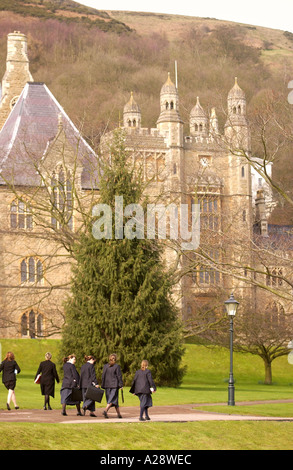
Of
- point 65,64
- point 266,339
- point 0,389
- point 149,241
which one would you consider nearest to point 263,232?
point 266,339

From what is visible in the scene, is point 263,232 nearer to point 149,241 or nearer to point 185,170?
point 185,170

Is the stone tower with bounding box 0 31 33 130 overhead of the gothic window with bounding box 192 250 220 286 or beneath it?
overhead

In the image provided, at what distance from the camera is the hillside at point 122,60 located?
111688 millimetres

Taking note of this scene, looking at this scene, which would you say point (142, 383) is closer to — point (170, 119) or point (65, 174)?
point (65, 174)

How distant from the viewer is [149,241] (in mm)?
35562

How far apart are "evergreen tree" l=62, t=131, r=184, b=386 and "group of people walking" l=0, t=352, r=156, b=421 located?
444 inches

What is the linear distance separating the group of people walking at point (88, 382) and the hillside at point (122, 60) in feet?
243

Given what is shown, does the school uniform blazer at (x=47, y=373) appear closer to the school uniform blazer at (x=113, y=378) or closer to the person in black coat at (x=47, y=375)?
the person in black coat at (x=47, y=375)

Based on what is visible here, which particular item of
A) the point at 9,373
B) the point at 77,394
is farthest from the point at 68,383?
the point at 9,373

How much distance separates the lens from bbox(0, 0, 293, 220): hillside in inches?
4397

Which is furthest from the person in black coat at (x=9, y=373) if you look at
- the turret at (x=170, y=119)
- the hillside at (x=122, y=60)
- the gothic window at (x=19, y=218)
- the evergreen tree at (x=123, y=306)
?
the hillside at (x=122, y=60)

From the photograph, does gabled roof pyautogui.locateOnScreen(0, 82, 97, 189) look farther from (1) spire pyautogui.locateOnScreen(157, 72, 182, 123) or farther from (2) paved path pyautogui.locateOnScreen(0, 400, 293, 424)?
(2) paved path pyautogui.locateOnScreen(0, 400, 293, 424)

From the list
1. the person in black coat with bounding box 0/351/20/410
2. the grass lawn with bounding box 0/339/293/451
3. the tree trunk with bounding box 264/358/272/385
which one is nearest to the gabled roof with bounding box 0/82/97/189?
the tree trunk with bounding box 264/358/272/385

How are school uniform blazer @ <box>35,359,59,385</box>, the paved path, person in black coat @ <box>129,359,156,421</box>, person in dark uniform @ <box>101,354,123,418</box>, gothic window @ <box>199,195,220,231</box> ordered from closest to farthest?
1. the paved path
2. person in black coat @ <box>129,359,156,421</box>
3. person in dark uniform @ <box>101,354,123,418</box>
4. school uniform blazer @ <box>35,359,59,385</box>
5. gothic window @ <box>199,195,220,231</box>
